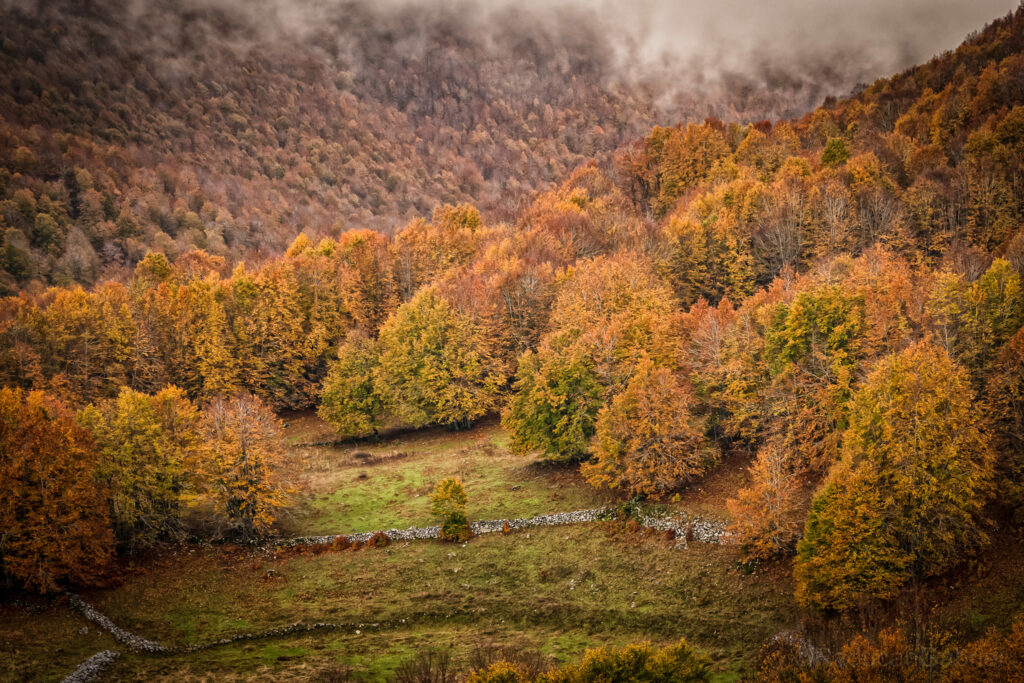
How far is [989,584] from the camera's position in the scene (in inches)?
1264

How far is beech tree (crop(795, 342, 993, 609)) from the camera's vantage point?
112ft

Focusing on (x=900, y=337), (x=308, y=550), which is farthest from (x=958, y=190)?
(x=308, y=550)

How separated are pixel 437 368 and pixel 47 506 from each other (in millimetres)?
44985

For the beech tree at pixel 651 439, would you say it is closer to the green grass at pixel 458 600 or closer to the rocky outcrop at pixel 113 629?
the green grass at pixel 458 600

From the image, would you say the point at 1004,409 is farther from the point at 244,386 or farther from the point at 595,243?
the point at 244,386

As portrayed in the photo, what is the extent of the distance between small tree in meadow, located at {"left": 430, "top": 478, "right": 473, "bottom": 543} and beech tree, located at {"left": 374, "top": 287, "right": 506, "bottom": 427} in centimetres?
2771

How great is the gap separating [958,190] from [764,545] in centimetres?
6892

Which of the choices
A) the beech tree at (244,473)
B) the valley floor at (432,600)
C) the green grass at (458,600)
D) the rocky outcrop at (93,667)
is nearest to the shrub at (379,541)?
the valley floor at (432,600)

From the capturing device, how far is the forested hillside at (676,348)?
37438mm

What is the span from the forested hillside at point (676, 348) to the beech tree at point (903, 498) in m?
0.18

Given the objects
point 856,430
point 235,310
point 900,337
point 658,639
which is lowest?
point 658,639

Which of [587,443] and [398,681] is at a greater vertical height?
[587,443]

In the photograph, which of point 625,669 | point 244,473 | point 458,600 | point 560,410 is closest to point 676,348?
point 560,410

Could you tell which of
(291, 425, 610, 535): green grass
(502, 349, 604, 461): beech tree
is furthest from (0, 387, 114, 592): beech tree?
(502, 349, 604, 461): beech tree
